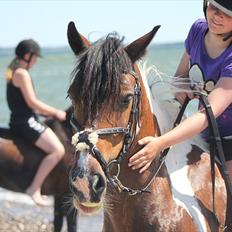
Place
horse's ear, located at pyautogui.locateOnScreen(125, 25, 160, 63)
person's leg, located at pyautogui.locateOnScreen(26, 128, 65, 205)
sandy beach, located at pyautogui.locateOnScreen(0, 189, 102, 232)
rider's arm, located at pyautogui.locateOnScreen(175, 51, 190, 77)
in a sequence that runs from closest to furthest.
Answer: horse's ear, located at pyautogui.locateOnScreen(125, 25, 160, 63)
rider's arm, located at pyautogui.locateOnScreen(175, 51, 190, 77)
person's leg, located at pyautogui.locateOnScreen(26, 128, 65, 205)
sandy beach, located at pyautogui.locateOnScreen(0, 189, 102, 232)

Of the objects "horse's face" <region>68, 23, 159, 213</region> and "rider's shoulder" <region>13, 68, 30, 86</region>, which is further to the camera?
"rider's shoulder" <region>13, 68, 30, 86</region>

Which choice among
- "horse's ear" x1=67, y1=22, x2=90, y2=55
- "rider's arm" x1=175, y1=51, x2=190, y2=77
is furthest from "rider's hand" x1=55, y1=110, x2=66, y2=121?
"horse's ear" x1=67, y1=22, x2=90, y2=55

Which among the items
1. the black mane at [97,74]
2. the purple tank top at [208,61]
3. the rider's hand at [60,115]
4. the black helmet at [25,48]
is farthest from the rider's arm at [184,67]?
the black helmet at [25,48]

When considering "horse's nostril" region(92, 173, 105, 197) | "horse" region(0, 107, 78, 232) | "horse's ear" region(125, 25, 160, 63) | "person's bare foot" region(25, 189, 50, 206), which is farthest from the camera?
"person's bare foot" region(25, 189, 50, 206)

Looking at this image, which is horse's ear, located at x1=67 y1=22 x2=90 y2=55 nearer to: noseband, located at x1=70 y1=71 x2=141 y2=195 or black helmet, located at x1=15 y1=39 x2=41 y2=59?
noseband, located at x1=70 y1=71 x2=141 y2=195

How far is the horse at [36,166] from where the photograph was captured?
7.38m

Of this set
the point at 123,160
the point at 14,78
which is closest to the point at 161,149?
the point at 123,160

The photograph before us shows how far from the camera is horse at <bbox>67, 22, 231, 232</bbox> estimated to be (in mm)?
3053

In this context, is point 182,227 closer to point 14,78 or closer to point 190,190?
Result: point 190,190

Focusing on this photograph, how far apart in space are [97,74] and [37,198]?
4.66 meters

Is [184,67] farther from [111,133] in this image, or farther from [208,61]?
[111,133]

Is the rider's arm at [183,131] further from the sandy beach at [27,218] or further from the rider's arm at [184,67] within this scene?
the sandy beach at [27,218]

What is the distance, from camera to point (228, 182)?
3.76 metres

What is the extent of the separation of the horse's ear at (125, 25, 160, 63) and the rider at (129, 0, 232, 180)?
18.4 inches
